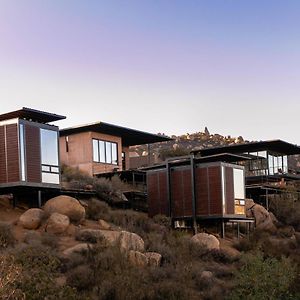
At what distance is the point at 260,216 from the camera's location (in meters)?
38.6

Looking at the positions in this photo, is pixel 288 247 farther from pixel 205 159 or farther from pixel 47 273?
pixel 47 273

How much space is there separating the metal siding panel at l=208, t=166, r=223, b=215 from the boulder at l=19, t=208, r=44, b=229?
A: 35.6 ft

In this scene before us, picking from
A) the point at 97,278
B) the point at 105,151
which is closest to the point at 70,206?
the point at 97,278

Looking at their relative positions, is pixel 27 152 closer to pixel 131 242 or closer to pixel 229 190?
pixel 131 242

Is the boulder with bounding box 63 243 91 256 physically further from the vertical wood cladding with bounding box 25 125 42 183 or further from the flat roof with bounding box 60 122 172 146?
the flat roof with bounding box 60 122 172 146

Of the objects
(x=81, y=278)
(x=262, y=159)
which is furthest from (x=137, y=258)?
(x=262, y=159)

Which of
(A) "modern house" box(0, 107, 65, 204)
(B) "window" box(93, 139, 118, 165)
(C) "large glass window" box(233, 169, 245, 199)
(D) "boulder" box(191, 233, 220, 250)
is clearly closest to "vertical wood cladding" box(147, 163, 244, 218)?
(C) "large glass window" box(233, 169, 245, 199)

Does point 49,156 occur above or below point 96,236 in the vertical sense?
above

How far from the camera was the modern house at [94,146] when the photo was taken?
45812 millimetres

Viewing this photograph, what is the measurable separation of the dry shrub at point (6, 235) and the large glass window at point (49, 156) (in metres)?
6.48

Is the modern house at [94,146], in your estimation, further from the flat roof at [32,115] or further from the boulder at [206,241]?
the boulder at [206,241]

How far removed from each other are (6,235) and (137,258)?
479cm

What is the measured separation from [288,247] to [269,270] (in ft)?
43.5

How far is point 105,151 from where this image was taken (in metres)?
47.4
